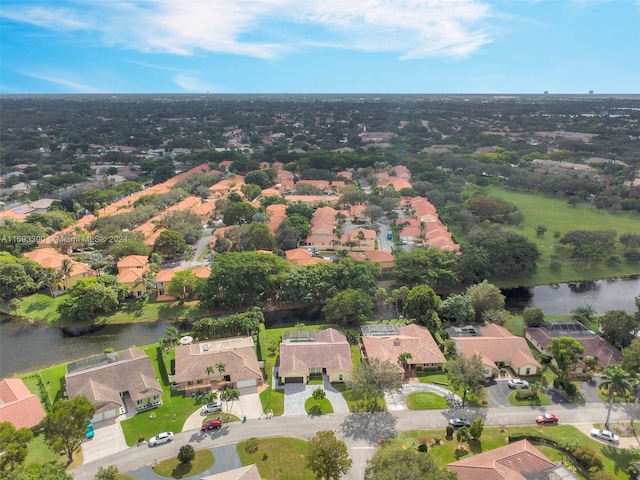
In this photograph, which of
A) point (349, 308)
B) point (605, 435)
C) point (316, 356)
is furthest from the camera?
point (349, 308)

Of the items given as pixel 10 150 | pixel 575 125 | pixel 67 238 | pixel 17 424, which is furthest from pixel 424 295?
pixel 575 125

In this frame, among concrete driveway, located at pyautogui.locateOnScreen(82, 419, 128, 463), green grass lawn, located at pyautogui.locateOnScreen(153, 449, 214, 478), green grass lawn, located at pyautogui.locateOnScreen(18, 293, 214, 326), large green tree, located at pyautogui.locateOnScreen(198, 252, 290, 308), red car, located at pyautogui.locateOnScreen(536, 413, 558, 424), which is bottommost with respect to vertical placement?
red car, located at pyautogui.locateOnScreen(536, 413, 558, 424)

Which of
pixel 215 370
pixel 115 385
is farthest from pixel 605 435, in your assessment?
pixel 115 385

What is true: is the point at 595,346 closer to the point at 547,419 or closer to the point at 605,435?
the point at 605,435

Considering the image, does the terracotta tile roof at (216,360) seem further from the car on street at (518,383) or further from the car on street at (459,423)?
the car on street at (518,383)

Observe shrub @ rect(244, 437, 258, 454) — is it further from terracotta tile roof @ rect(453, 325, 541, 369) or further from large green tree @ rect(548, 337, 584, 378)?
large green tree @ rect(548, 337, 584, 378)

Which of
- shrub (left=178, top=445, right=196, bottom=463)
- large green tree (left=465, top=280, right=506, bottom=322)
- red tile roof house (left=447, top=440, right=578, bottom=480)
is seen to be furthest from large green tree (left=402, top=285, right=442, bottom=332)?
shrub (left=178, top=445, right=196, bottom=463)
